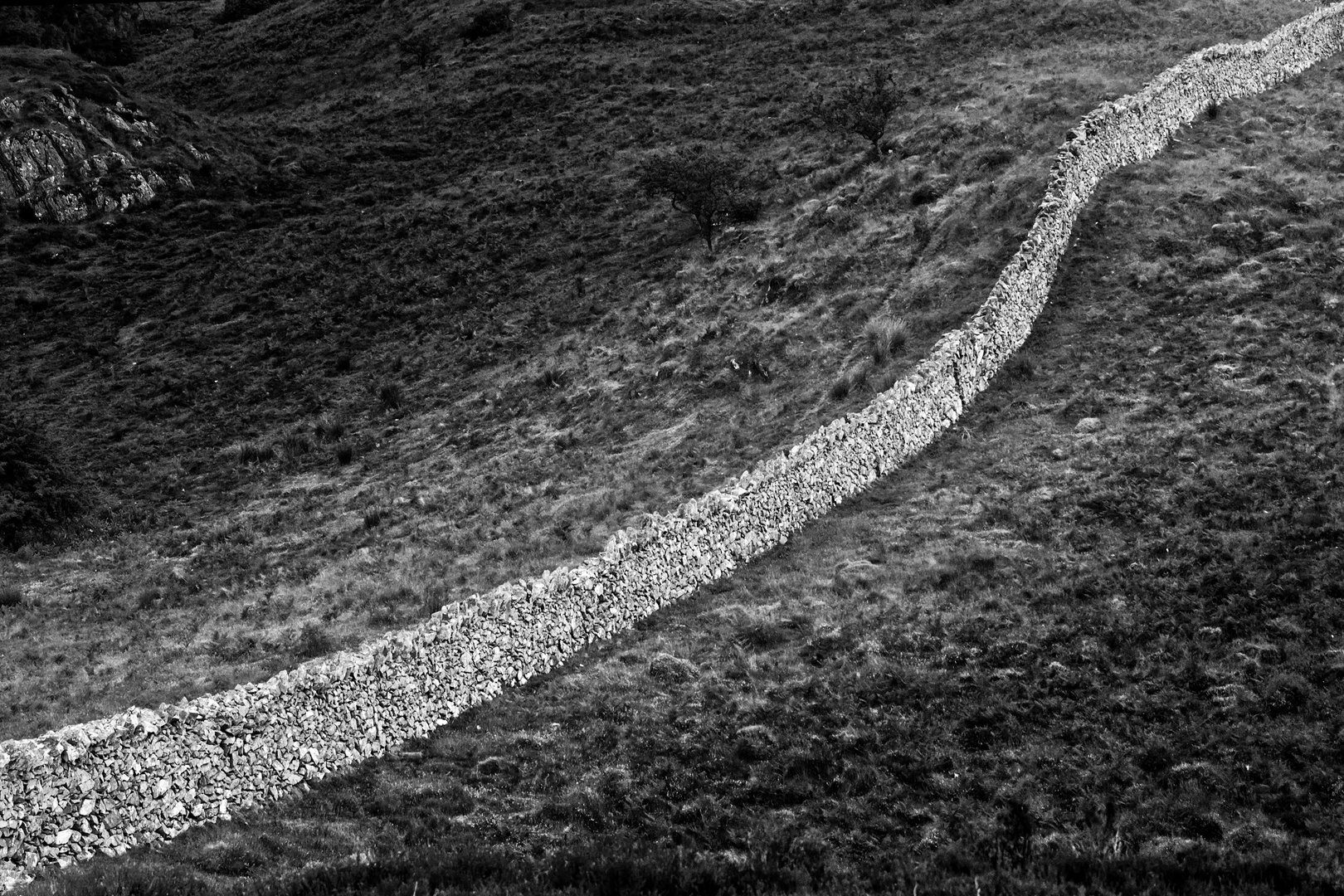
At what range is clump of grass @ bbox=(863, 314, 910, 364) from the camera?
2605 centimetres

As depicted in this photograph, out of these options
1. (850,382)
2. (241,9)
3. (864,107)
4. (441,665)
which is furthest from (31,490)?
(241,9)

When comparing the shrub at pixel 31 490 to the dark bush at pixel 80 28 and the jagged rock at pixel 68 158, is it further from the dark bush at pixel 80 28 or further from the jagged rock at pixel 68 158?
the dark bush at pixel 80 28

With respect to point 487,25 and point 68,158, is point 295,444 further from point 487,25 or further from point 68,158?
point 487,25

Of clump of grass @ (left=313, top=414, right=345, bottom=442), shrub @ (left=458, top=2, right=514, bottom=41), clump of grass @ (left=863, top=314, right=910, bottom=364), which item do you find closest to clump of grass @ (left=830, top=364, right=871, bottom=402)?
clump of grass @ (left=863, top=314, right=910, bottom=364)

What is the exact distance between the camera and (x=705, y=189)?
40406 mm

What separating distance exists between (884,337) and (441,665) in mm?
14751

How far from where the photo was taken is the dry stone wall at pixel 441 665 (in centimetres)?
1223

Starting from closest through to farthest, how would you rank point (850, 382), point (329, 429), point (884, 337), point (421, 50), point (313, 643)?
point (313, 643) → point (850, 382) → point (884, 337) → point (329, 429) → point (421, 50)

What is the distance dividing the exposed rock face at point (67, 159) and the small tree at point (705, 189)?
23657 millimetres

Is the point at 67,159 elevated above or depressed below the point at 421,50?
below

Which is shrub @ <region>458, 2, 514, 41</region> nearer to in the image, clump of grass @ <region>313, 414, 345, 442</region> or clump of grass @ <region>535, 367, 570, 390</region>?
clump of grass @ <region>313, 414, 345, 442</region>

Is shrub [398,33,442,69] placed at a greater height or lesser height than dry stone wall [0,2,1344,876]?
greater

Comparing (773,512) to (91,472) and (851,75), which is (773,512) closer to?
(91,472)

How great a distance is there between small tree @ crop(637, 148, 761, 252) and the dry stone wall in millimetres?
14481
